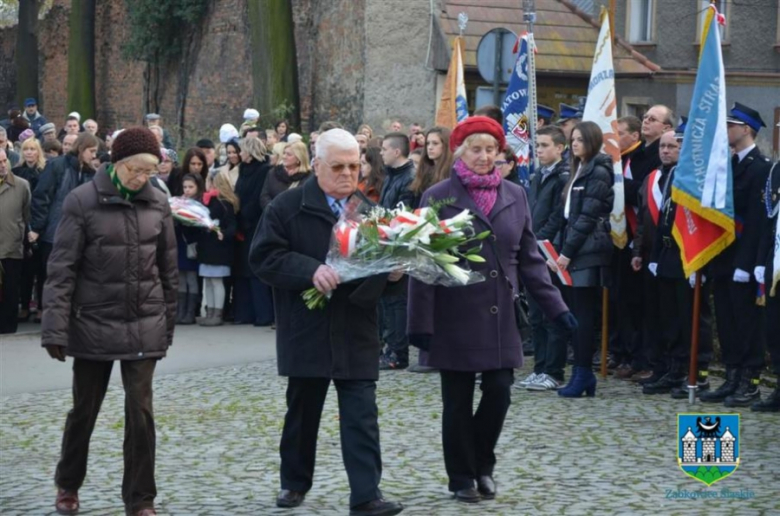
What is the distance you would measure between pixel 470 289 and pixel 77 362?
83.0 inches

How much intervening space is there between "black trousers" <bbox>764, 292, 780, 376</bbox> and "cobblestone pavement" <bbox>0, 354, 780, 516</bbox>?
428 millimetres

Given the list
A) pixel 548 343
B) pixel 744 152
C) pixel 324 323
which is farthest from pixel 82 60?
pixel 324 323

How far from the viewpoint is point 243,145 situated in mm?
16375

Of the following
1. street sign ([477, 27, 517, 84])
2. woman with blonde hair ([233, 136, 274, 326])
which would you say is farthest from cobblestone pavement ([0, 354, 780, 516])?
street sign ([477, 27, 517, 84])

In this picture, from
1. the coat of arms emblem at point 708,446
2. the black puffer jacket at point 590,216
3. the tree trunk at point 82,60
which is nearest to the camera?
the coat of arms emblem at point 708,446

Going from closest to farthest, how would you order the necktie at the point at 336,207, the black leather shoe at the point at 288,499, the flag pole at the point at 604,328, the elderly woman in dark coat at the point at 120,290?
the elderly woman in dark coat at the point at 120,290, the necktie at the point at 336,207, the black leather shoe at the point at 288,499, the flag pole at the point at 604,328

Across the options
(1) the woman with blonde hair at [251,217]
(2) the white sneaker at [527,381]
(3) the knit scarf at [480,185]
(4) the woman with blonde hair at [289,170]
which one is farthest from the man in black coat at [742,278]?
(1) the woman with blonde hair at [251,217]

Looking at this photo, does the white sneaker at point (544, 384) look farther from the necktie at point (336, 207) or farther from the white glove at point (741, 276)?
the necktie at point (336, 207)

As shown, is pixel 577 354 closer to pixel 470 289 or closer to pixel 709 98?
pixel 709 98

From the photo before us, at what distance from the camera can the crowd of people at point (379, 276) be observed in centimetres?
757

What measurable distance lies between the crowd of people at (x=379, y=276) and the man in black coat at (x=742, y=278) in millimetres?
17

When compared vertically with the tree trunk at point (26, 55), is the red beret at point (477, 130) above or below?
below

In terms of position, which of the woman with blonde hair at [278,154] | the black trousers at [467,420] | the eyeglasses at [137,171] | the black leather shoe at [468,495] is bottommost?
the black leather shoe at [468,495]

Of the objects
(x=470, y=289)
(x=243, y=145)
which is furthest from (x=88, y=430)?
(x=243, y=145)
